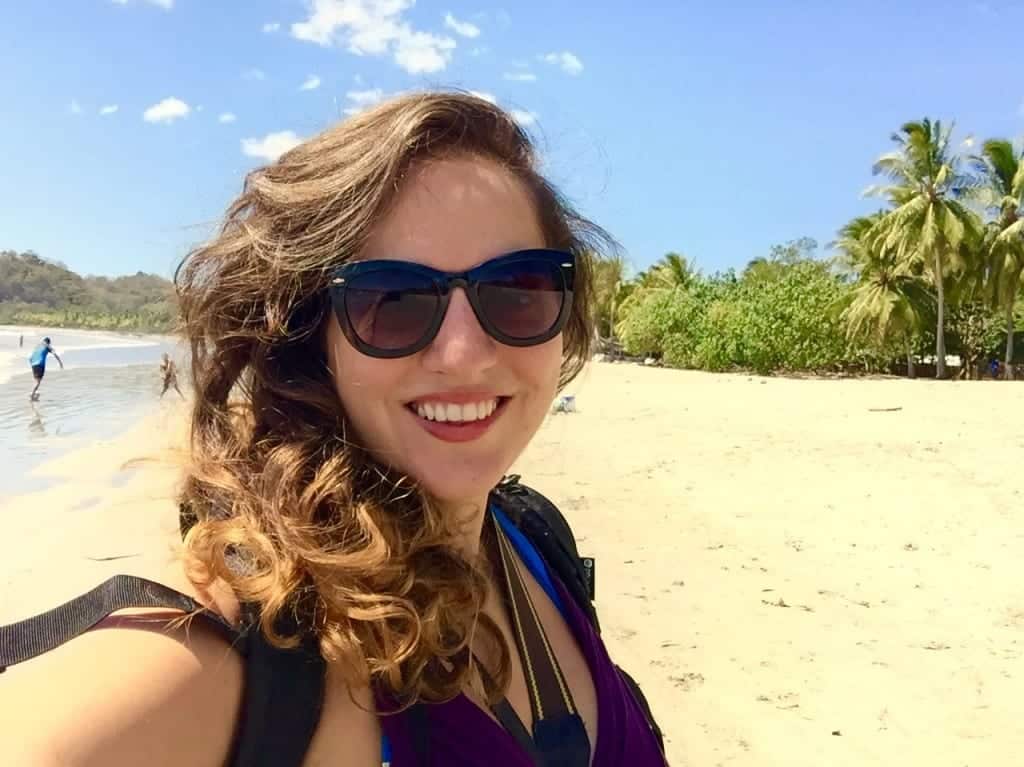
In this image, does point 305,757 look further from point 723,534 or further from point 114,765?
point 723,534

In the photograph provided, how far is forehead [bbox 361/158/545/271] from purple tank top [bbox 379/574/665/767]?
671mm

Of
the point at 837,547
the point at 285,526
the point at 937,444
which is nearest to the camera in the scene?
the point at 285,526

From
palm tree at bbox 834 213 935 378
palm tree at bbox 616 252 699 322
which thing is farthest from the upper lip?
palm tree at bbox 616 252 699 322

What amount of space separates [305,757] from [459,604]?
33 centimetres

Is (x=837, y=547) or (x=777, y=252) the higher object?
(x=777, y=252)

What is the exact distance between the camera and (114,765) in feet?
2.71

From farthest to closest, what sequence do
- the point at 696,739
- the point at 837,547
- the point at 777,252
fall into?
the point at 777,252 < the point at 837,547 < the point at 696,739

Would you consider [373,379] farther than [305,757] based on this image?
Yes

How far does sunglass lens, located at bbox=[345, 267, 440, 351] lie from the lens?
4.00ft

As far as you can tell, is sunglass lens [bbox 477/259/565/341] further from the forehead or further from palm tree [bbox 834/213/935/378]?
palm tree [bbox 834/213/935/378]

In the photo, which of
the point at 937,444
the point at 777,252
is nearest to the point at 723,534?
the point at 937,444

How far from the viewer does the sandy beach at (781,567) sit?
3881 millimetres

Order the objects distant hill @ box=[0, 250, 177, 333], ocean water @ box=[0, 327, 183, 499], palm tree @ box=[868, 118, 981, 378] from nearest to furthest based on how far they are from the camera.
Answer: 1. ocean water @ box=[0, 327, 183, 499]
2. palm tree @ box=[868, 118, 981, 378]
3. distant hill @ box=[0, 250, 177, 333]

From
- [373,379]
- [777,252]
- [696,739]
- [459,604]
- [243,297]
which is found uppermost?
[777,252]
